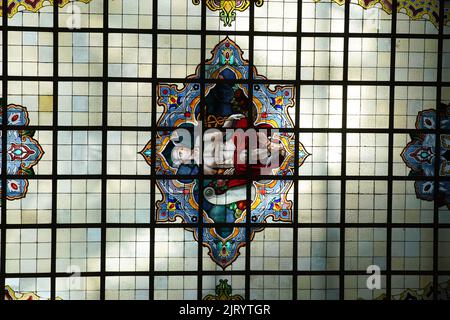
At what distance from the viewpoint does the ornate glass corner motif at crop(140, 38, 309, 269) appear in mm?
6242

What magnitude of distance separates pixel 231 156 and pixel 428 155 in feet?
7.19

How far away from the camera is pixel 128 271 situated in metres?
6.34

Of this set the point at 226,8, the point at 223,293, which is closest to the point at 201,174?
the point at 223,293

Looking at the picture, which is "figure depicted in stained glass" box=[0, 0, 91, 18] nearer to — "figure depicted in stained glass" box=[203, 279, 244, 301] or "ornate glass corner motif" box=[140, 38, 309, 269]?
"ornate glass corner motif" box=[140, 38, 309, 269]

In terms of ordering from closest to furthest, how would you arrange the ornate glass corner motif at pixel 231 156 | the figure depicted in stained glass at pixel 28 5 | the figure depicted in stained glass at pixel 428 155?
the figure depicted in stained glass at pixel 28 5 → the ornate glass corner motif at pixel 231 156 → the figure depicted in stained glass at pixel 428 155

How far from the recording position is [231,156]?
6.29 meters

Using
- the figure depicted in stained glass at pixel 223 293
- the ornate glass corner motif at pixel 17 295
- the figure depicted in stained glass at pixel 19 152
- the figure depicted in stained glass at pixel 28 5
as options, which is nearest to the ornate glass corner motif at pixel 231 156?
the figure depicted in stained glass at pixel 223 293

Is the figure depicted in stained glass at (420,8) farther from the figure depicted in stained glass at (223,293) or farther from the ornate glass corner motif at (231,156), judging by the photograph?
the figure depicted in stained glass at (223,293)

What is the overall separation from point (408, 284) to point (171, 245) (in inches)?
106

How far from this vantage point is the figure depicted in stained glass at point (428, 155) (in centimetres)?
636

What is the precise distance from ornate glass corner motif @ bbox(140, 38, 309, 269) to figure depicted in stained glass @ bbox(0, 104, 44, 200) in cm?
118

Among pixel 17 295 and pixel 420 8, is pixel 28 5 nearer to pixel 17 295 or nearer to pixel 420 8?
pixel 17 295

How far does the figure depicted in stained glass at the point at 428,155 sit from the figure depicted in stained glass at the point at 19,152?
13.3 feet
